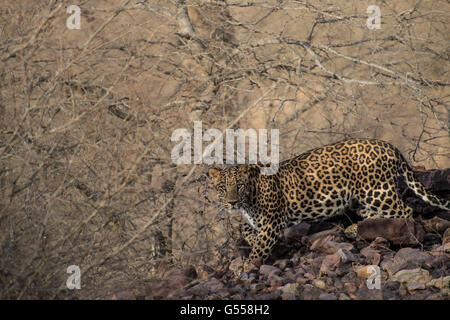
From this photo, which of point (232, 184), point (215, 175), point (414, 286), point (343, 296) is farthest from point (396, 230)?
point (215, 175)

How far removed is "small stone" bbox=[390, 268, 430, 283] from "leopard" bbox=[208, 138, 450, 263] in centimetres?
129

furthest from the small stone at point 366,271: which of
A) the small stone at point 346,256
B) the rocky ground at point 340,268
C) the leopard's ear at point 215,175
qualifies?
the leopard's ear at point 215,175

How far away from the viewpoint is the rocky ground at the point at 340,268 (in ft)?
21.2

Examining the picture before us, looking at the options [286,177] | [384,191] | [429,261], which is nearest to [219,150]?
[286,177]

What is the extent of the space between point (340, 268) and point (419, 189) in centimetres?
159

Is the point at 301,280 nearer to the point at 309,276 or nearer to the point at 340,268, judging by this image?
the point at 309,276

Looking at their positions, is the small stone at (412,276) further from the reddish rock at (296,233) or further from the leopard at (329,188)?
the reddish rock at (296,233)

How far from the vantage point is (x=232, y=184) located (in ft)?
24.7

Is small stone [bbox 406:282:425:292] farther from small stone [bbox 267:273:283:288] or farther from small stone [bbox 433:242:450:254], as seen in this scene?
small stone [bbox 267:273:283:288]

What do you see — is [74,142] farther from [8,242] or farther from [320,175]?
[320,175]

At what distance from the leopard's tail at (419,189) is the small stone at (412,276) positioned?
4.77 feet

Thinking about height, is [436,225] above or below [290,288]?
above

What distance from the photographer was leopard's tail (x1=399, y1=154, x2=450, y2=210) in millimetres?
7934

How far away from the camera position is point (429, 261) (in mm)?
6988
